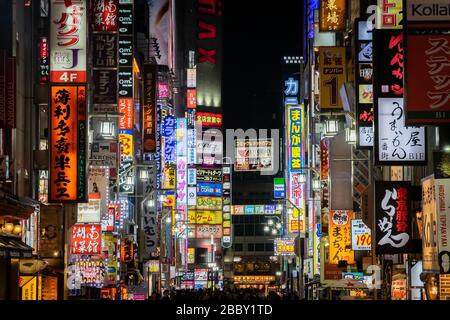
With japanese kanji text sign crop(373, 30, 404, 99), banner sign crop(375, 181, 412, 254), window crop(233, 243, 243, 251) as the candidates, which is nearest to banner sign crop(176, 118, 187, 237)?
window crop(233, 243, 243, 251)

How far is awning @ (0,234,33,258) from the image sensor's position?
18.6 m

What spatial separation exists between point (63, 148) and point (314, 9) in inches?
1092

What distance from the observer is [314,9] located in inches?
1939

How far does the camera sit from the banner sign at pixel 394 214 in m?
20.7

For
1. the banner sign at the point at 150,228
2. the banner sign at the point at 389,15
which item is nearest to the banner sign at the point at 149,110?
the banner sign at the point at 150,228

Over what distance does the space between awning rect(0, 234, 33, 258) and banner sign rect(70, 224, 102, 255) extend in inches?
343

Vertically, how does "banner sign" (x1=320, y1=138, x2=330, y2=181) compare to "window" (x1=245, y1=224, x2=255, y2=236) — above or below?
above

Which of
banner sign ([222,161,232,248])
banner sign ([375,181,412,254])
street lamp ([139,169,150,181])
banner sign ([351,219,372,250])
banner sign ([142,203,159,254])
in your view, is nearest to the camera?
banner sign ([375,181,412,254])

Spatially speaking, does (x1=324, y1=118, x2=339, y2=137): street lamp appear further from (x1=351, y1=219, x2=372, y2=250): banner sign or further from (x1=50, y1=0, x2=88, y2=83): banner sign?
(x1=50, y1=0, x2=88, y2=83): banner sign

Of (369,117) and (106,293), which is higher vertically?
(369,117)

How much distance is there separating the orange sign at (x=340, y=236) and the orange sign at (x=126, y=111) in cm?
1411

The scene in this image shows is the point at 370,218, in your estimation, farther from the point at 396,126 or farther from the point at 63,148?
the point at 63,148

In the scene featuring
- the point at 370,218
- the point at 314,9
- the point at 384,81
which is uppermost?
the point at 314,9
